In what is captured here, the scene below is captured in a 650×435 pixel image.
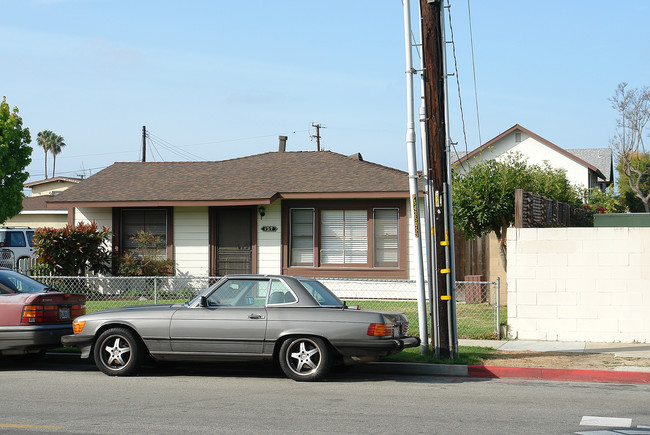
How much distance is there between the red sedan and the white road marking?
750 centimetres

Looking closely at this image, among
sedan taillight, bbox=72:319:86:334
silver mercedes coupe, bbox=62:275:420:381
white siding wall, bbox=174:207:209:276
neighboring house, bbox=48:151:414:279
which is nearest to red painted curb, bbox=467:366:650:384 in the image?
silver mercedes coupe, bbox=62:275:420:381

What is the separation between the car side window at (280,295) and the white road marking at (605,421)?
13.5 ft

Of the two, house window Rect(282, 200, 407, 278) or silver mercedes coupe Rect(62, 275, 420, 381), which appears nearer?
silver mercedes coupe Rect(62, 275, 420, 381)

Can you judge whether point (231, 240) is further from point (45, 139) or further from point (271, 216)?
point (45, 139)

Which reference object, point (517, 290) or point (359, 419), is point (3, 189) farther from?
point (359, 419)

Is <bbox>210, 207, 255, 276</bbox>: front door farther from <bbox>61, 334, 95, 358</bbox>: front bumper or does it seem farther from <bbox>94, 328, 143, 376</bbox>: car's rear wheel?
<bbox>94, 328, 143, 376</bbox>: car's rear wheel

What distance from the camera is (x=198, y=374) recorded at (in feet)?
36.8

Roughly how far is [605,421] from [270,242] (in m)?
14.1

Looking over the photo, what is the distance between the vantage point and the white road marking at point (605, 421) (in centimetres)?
762

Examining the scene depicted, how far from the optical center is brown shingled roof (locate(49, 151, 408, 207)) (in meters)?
20.5

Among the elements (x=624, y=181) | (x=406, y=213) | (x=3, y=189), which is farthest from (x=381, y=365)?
(x=624, y=181)

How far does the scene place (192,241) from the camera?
21.6 meters

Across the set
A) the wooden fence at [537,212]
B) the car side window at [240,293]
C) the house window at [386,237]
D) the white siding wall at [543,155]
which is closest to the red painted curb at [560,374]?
the car side window at [240,293]

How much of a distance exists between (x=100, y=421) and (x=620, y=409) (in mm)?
5409
